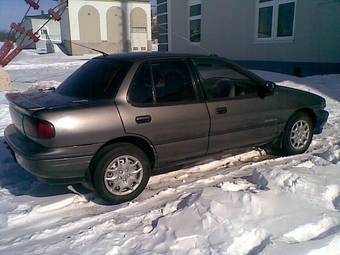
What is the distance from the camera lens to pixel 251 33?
44.9 feet

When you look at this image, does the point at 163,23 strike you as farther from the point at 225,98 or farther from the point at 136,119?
the point at 136,119

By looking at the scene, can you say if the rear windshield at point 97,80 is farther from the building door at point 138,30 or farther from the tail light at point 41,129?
the building door at point 138,30

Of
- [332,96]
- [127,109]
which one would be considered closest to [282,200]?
[127,109]

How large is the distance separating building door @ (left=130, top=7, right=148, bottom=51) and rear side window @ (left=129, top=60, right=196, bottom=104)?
36781 mm

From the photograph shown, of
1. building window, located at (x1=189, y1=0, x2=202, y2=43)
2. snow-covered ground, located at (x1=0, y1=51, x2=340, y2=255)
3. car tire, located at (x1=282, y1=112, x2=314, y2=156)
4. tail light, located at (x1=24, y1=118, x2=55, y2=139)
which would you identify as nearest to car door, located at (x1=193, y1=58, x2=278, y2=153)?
car tire, located at (x1=282, y1=112, x2=314, y2=156)

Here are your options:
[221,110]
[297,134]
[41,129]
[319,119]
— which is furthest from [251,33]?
[41,129]

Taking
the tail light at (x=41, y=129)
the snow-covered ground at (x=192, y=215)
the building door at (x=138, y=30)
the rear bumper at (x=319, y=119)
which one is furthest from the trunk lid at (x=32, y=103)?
the building door at (x=138, y=30)

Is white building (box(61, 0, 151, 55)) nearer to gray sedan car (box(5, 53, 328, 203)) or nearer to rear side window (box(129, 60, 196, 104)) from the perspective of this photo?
gray sedan car (box(5, 53, 328, 203))

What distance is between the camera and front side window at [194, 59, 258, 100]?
4.16 metres

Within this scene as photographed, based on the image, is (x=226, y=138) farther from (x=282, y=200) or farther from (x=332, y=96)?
(x=332, y=96)

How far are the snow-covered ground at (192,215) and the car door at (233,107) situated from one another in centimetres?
45

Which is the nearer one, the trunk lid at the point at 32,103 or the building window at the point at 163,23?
the trunk lid at the point at 32,103

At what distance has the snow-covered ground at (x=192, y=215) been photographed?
2861 mm

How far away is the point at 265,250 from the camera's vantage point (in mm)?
2717
